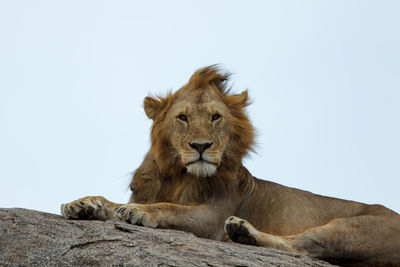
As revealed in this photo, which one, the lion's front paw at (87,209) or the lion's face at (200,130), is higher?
the lion's face at (200,130)

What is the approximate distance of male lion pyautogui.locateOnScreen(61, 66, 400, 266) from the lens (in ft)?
17.7

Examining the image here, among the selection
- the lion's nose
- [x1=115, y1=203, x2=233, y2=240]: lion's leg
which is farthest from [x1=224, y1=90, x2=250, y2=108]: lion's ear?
[x1=115, y1=203, x2=233, y2=240]: lion's leg

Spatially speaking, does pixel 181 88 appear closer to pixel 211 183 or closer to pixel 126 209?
pixel 211 183

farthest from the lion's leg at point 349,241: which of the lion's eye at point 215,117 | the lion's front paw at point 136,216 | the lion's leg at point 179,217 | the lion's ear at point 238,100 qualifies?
the lion's ear at point 238,100

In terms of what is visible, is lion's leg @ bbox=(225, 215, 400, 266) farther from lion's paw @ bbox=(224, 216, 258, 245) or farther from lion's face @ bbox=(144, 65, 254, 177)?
lion's face @ bbox=(144, 65, 254, 177)

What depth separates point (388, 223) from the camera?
5.96 metres

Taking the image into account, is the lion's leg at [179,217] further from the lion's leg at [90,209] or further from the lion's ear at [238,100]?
the lion's ear at [238,100]

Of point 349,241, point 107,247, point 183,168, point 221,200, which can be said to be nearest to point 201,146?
point 183,168

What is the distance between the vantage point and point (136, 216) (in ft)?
17.0

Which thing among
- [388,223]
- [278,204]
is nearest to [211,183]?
[278,204]

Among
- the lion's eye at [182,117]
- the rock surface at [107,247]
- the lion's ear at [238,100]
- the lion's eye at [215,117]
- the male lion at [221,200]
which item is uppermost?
the lion's ear at [238,100]

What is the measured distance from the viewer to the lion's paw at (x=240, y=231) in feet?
17.0

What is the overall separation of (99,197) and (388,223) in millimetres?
2445

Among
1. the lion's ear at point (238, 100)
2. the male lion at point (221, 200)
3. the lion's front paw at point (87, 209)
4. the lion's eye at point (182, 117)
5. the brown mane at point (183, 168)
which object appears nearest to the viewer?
the lion's front paw at point (87, 209)
